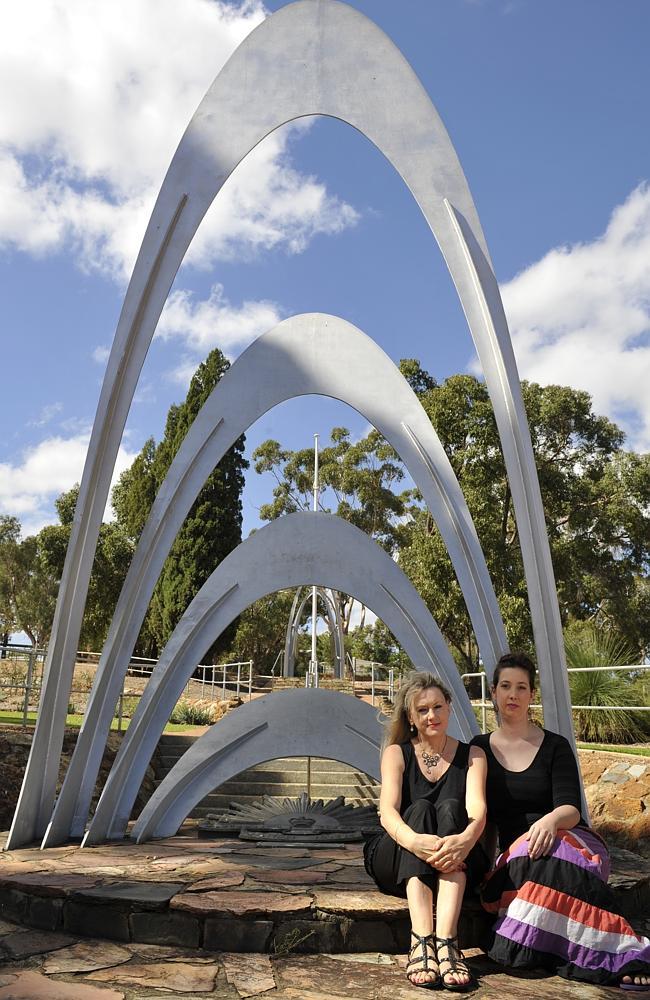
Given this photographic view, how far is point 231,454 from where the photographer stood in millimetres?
25516

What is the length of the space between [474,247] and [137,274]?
8.72ft

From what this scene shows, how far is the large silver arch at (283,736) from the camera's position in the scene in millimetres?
6809

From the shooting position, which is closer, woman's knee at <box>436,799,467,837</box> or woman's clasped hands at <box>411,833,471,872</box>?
woman's clasped hands at <box>411,833,471,872</box>

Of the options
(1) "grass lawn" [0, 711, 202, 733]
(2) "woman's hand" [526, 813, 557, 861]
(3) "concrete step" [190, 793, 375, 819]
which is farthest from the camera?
(1) "grass lawn" [0, 711, 202, 733]

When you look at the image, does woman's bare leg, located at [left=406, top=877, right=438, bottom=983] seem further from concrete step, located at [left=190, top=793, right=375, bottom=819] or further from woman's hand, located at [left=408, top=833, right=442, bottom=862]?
concrete step, located at [left=190, top=793, right=375, bottom=819]

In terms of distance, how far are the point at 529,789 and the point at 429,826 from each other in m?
0.52

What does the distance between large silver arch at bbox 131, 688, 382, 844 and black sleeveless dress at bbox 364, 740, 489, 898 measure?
3213 millimetres

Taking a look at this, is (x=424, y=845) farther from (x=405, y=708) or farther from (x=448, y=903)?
(x=405, y=708)

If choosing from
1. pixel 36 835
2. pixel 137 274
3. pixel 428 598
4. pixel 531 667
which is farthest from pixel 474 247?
pixel 428 598

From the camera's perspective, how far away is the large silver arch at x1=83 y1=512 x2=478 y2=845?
7204mm

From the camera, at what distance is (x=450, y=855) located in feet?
10.6

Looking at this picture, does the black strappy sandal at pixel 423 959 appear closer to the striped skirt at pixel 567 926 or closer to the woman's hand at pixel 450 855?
the woman's hand at pixel 450 855

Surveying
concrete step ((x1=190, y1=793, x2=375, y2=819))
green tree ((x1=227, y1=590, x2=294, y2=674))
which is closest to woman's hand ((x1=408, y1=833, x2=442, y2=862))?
concrete step ((x1=190, y1=793, x2=375, y2=819))

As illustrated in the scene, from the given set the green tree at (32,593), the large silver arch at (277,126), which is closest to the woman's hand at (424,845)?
the large silver arch at (277,126)
